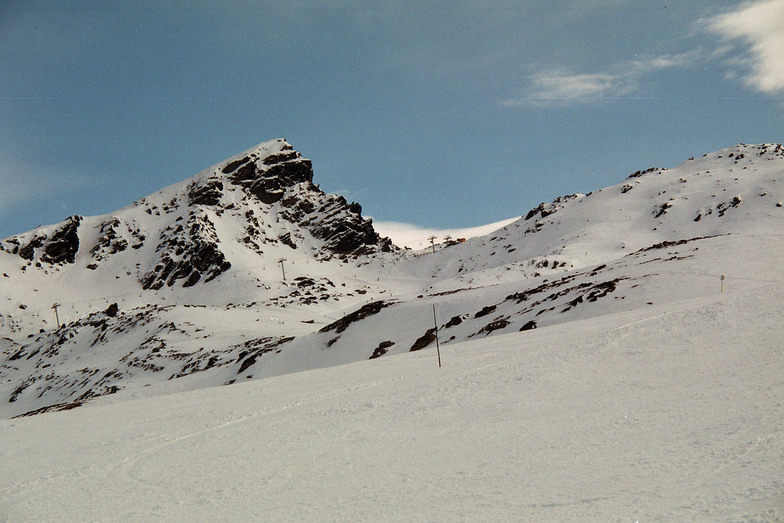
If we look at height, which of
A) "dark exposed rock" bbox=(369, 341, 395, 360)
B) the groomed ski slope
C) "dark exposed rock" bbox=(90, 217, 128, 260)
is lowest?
"dark exposed rock" bbox=(369, 341, 395, 360)

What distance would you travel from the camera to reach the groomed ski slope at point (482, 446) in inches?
296

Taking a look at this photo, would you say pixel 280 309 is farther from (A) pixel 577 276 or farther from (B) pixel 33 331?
(B) pixel 33 331

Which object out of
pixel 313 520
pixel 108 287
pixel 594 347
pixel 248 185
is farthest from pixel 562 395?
pixel 248 185

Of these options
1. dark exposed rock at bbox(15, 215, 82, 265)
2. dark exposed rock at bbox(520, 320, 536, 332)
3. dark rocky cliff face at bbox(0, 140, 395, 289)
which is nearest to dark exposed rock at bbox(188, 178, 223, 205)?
dark rocky cliff face at bbox(0, 140, 395, 289)

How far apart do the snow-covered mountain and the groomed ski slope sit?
17381 millimetres

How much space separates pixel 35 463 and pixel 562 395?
41.3 feet

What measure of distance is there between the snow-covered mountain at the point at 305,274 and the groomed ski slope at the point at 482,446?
1738cm

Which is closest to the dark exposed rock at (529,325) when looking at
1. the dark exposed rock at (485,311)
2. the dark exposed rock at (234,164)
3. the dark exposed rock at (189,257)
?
the dark exposed rock at (485,311)

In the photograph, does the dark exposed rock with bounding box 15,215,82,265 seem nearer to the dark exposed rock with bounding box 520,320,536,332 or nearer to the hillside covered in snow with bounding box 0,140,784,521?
the hillside covered in snow with bounding box 0,140,784,521

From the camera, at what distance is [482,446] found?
33.5 feet

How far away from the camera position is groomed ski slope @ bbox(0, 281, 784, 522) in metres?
7.51

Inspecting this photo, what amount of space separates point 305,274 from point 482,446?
12900 cm

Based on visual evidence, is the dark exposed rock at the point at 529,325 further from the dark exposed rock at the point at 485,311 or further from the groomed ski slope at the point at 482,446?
the groomed ski slope at the point at 482,446

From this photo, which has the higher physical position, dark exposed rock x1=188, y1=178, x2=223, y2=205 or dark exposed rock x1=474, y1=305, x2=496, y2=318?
dark exposed rock x1=188, y1=178, x2=223, y2=205
